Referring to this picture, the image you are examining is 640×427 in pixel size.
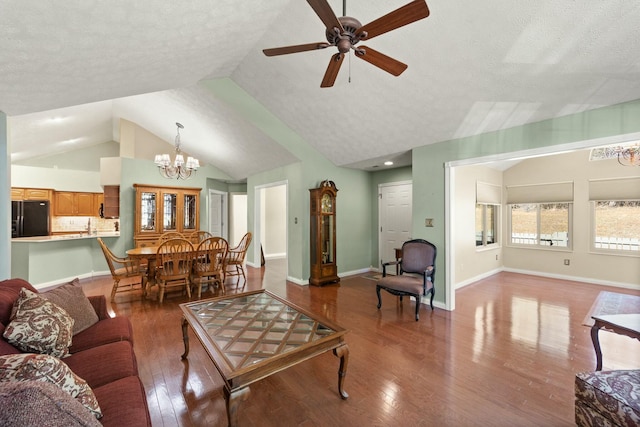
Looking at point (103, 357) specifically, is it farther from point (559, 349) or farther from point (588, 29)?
point (588, 29)

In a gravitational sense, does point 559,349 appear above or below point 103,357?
below

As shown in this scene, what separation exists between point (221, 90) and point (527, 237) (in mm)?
7192

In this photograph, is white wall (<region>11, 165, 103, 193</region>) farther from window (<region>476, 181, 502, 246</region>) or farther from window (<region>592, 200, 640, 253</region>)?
window (<region>592, 200, 640, 253</region>)

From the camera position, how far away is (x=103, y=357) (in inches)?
66.3

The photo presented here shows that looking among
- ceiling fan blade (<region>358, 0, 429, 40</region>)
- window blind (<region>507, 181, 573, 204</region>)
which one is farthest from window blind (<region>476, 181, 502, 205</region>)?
ceiling fan blade (<region>358, 0, 429, 40</region>)

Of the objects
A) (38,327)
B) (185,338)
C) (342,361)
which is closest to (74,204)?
(185,338)

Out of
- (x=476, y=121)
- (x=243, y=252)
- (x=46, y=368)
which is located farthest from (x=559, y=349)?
(x=243, y=252)

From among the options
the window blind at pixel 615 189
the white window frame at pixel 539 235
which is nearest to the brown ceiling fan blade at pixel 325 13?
the window blind at pixel 615 189

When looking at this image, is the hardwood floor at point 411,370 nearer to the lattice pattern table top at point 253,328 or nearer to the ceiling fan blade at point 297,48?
the lattice pattern table top at point 253,328

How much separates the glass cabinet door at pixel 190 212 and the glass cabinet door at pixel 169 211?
221mm

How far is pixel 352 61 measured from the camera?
10.0ft

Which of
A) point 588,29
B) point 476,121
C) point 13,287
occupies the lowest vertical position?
point 13,287

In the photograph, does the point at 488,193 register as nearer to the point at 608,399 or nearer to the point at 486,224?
the point at 486,224

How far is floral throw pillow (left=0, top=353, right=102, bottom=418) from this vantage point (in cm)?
102
